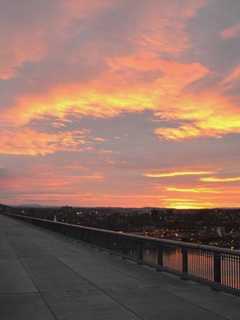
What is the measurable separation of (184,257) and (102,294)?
10.7ft

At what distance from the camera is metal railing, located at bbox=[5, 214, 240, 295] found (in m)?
13.9

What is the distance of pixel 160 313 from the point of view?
11.5m

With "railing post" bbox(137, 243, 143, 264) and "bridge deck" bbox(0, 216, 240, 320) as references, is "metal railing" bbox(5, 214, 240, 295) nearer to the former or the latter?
"railing post" bbox(137, 243, 143, 264)

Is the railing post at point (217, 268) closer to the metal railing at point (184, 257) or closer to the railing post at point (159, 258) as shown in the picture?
the metal railing at point (184, 257)

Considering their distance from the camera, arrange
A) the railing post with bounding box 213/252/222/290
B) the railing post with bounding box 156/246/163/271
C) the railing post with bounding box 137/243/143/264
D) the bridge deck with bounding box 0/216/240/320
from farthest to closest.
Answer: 1. the railing post with bounding box 137/243/143/264
2. the railing post with bounding box 156/246/163/271
3. the railing post with bounding box 213/252/222/290
4. the bridge deck with bounding box 0/216/240/320

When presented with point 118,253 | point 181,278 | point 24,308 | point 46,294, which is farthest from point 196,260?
point 118,253

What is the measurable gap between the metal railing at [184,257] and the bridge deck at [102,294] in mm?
289

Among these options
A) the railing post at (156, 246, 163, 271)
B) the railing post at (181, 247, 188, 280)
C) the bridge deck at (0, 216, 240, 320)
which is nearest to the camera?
the bridge deck at (0, 216, 240, 320)

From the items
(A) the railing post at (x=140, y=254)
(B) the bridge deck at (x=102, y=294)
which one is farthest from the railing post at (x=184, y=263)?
(A) the railing post at (x=140, y=254)

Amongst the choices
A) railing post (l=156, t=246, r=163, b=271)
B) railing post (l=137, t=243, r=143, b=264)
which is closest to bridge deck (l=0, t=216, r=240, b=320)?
railing post (l=156, t=246, r=163, b=271)

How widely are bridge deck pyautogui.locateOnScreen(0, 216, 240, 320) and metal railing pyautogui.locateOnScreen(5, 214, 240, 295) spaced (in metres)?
0.29

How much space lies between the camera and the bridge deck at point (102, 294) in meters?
11.5

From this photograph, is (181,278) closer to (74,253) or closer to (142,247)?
(142,247)

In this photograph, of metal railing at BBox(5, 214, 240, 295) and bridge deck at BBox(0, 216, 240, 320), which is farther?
metal railing at BBox(5, 214, 240, 295)
